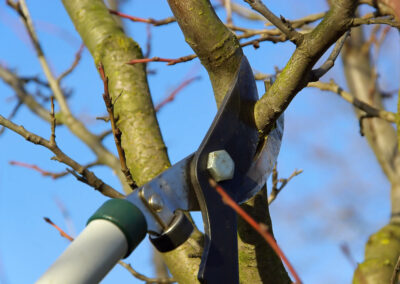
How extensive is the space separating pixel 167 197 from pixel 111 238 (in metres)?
0.29

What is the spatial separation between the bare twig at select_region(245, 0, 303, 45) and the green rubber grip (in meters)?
0.68

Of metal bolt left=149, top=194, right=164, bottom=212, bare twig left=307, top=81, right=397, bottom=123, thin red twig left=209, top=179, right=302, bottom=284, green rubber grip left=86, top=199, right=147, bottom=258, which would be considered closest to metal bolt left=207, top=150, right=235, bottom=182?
Answer: metal bolt left=149, top=194, right=164, bottom=212

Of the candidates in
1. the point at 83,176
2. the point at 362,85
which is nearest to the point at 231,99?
the point at 83,176

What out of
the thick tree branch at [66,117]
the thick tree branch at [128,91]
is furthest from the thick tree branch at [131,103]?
the thick tree branch at [66,117]

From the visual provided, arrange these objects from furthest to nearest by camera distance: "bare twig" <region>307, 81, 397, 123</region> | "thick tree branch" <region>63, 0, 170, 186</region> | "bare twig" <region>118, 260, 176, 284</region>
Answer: "bare twig" <region>307, 81, 397, 123</region>
"bare twig" <region>118, 260, 176, 284</region>
"thick tree branch" <region>63, 0, 170, 186</region>

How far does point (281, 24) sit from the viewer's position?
1.59 metres

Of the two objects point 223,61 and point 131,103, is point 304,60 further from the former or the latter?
point 131,103

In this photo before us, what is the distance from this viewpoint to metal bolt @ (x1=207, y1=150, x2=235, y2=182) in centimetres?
160

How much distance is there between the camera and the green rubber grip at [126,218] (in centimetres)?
128

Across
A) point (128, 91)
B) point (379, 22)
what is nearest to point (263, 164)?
point (379, 22)

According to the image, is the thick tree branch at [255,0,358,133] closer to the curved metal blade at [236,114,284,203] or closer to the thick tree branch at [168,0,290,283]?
the curved metal blade at [236,114,284,203]

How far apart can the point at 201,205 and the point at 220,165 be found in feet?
0.44

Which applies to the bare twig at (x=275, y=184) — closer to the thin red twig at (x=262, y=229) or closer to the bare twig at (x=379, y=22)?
the bare twig at (x=379, y=22)

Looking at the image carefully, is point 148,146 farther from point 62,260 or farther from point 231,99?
point 62,260
